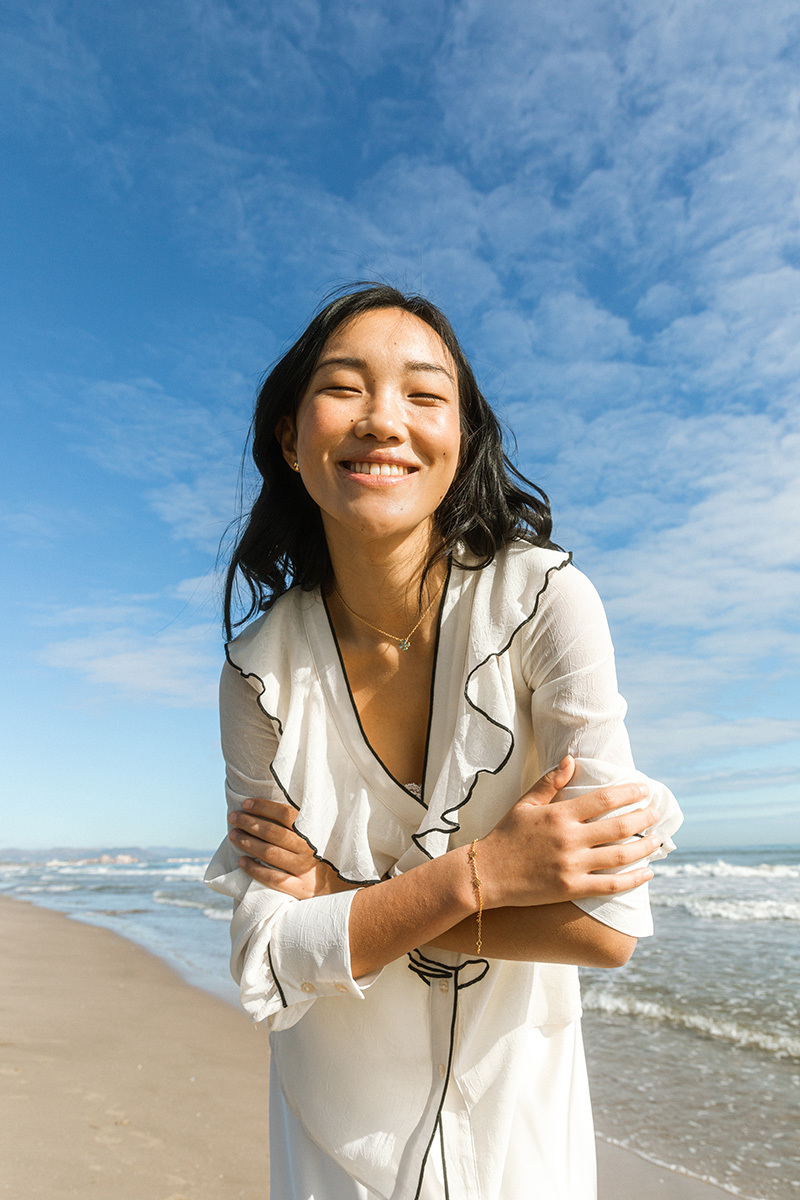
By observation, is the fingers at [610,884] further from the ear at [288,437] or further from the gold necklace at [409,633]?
the ear at [288,437]

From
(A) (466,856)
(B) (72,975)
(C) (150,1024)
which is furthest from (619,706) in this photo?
(B) (72,975)

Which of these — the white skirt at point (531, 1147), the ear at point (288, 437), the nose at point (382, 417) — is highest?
the ear at point (288, 437)

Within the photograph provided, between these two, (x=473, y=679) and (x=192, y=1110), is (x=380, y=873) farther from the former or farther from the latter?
(x=192, y=1110)

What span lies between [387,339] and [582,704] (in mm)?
Result: 923

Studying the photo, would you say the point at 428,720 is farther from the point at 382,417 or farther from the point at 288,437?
the point at 288,437

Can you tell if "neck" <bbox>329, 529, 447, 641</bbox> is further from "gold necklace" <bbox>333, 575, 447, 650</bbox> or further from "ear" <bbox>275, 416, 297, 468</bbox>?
"ear" <bbox>275, 416, 297, 468</bbox>

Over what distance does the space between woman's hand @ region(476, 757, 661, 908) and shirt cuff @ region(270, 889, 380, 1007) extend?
0.28 metres

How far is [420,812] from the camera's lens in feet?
5.73

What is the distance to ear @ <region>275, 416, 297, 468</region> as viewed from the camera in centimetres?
210

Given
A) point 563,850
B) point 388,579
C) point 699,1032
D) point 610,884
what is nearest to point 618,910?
point 610,884

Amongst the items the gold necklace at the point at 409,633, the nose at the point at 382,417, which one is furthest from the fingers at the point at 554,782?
the nose at the point at 382,417

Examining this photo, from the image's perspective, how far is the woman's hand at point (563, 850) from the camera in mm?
1524

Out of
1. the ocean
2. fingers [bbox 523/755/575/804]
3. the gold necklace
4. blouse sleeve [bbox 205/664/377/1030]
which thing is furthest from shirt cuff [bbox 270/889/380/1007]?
the ocean

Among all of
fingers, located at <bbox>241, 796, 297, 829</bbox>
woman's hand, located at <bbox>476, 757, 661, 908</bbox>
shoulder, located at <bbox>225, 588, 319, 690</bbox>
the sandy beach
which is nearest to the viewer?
woman's hand, located at <bbox>476, 757, 661, 908</bbox>
